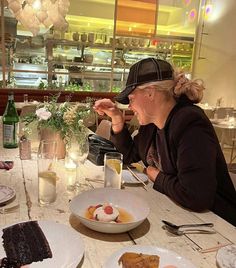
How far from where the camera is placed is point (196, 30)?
7488mm

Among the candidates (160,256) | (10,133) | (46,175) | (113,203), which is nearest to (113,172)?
(113,203)

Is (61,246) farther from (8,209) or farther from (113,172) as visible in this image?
(113,172)

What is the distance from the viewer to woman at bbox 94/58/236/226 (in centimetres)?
127

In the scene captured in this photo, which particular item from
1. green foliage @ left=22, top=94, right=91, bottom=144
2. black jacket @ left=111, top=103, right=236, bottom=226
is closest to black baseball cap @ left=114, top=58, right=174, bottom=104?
black jacket @ left=111, top=103, right=236, bottom=226

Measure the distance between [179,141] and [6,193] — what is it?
2.47 feet

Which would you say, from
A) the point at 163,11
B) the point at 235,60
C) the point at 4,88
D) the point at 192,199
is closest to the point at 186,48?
the point at 163,11

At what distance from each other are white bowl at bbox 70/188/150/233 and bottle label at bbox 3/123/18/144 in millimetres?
951

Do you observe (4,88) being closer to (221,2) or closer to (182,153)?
(221,2)

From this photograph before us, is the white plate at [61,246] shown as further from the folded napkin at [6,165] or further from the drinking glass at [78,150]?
the folded napkin at [6,165]

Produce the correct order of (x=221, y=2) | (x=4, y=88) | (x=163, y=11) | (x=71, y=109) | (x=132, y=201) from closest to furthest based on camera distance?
(x=132, y=201), (x=71, y=109), (x=4, y=88), (x=221, y=2), (x=163, y=11)

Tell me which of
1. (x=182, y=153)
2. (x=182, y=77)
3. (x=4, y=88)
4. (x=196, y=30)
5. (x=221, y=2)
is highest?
(x=221, y=2)

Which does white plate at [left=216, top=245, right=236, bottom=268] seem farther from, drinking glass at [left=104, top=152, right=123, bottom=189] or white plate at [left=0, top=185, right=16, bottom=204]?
white plate at [left=0, top=185, right=16, bottom=204]

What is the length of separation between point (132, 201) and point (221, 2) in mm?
6752

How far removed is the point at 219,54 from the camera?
22.4ft
